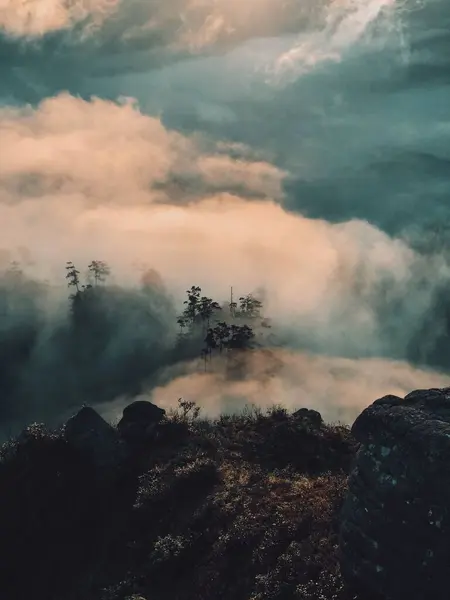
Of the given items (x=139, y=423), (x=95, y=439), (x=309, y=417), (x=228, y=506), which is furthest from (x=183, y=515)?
(x=309, y=417)

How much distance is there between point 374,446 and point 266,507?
54.7 feet

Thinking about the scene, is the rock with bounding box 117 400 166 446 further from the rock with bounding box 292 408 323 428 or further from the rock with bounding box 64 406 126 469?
the rock with bounding box 292 408 323 428

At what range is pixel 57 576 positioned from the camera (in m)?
52.4

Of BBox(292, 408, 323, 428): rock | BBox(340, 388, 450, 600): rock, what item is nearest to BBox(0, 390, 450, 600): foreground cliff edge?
BBox(340, 388, 450, 600): rock

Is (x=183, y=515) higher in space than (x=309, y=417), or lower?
lower

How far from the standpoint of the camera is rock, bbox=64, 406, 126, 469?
61.5 meters

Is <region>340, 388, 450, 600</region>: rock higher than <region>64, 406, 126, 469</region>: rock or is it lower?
lower

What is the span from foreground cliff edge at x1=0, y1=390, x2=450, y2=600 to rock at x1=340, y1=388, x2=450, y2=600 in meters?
0.06

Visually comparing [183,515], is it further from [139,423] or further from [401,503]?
[401,503]

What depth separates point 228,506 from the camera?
166 ft

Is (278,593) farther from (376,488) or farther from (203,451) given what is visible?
(203,451)

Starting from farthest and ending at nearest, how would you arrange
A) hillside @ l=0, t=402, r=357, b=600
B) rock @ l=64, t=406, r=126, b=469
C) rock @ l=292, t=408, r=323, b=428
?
rock @ l=292, t=408, r=323, b=428, rock @ l=64, t=406, r=126, b=469, hillside @ l=0, t=402, r=357, b=600

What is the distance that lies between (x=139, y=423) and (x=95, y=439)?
5639 mm

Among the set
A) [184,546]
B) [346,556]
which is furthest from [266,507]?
[346,556]
